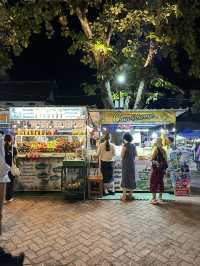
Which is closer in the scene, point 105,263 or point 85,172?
point 105,263

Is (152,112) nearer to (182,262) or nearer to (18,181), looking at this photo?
(18,181)

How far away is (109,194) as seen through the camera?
9.18 m

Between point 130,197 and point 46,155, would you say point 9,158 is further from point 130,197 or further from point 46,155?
point 130,197

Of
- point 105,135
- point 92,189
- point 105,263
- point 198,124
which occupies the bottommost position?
point 105,263

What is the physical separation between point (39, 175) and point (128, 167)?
8.95ft

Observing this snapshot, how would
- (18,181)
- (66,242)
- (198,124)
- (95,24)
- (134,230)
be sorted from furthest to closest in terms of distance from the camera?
(198,124), (95,24), (18,181), (134,230), (66,242)

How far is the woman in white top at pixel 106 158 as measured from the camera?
902 cm

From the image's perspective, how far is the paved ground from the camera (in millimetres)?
4852

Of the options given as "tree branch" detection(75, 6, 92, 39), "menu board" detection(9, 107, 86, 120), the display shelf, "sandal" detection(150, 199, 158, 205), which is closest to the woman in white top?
"menu board" detection(9, 107, 86, 120)

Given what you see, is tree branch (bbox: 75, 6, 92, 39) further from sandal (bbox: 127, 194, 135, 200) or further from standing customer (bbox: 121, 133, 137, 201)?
sandal (bbox: 127, 194, 135, 200)

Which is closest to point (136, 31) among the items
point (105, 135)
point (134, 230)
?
point (105, 135)

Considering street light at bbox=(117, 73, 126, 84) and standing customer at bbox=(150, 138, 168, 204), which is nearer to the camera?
standing customer at bbox=(150, 138, 168, 204)

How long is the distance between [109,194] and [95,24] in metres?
5.97

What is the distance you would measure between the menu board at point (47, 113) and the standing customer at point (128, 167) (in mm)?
1649
